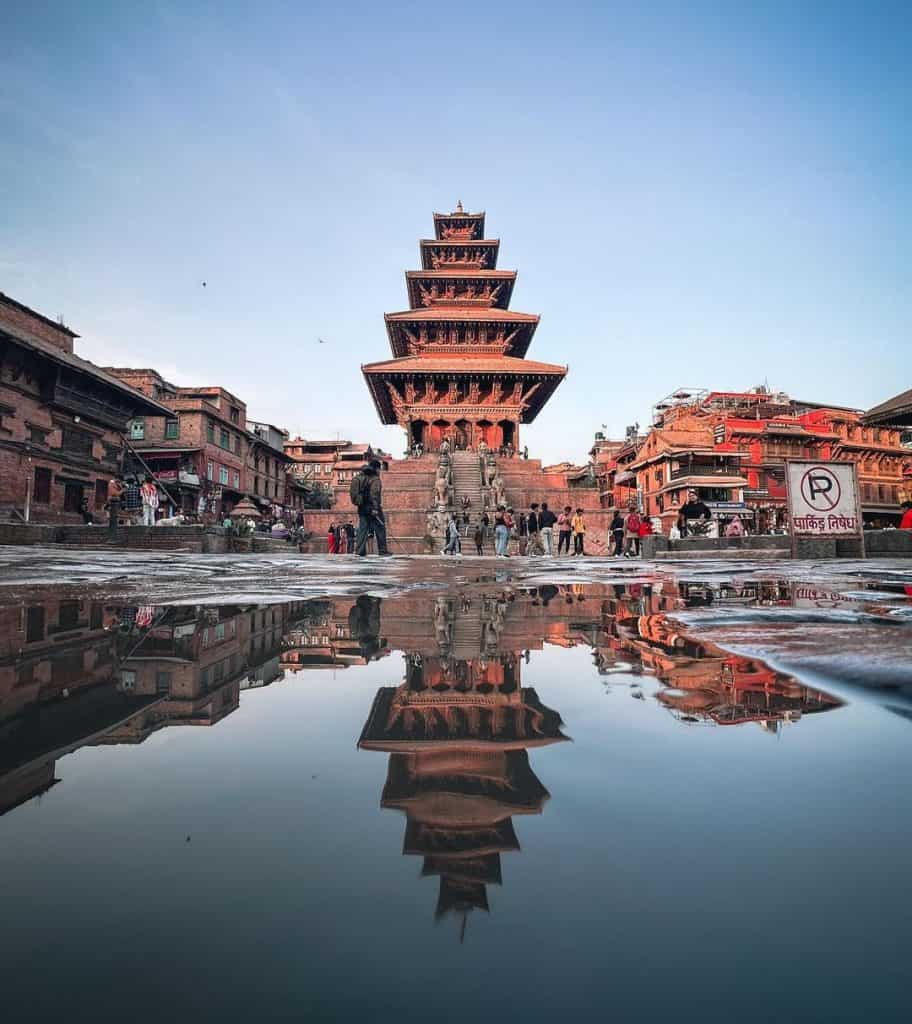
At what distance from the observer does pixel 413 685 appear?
57.9 inches

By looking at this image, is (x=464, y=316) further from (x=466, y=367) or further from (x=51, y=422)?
(x=51, y=422)

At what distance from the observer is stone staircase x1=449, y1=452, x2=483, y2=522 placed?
22.4 metres

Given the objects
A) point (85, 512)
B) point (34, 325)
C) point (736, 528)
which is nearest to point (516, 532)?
point (736, 528)

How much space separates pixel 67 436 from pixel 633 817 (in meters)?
24.8

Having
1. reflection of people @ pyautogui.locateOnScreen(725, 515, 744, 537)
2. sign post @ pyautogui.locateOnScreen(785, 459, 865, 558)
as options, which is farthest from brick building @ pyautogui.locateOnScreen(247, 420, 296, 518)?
sign post @ pyautogui.locateOnScreen(785, 459, 865, 558)

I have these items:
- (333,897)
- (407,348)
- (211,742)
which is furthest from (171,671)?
(407,348)

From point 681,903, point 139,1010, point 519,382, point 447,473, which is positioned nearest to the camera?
point 139,1010

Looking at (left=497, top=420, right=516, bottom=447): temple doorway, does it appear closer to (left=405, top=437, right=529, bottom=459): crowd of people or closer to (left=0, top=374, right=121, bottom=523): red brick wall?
(left=405, top=437, right=529, bottom=459): crowd of people

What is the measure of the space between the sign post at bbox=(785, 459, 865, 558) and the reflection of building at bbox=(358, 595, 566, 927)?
28.0ft

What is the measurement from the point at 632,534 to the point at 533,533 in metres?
3.23

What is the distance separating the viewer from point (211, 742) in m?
1.06

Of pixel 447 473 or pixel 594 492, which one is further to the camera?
pixel 594 492

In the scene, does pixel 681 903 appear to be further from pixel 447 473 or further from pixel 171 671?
pixel 447 473

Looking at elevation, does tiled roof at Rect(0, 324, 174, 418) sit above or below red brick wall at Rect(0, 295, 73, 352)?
below
